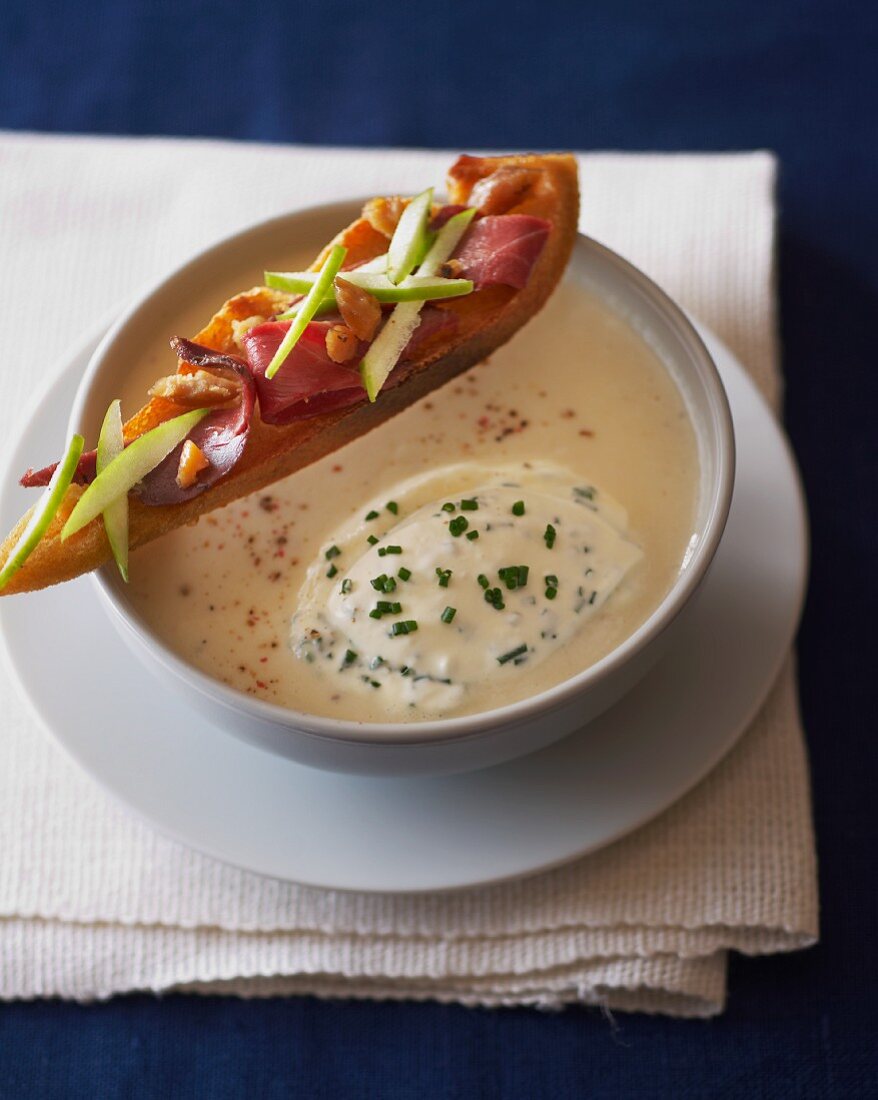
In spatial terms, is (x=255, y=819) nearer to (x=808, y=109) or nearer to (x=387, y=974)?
(x=387, y=974)

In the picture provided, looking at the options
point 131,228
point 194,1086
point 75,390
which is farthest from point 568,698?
point 131,228

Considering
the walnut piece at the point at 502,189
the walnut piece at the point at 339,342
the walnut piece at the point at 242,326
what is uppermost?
the walnut piece at the point at 502,189

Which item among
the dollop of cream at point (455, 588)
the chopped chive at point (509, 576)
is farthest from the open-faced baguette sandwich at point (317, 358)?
the chopped chive at point (509, 576)

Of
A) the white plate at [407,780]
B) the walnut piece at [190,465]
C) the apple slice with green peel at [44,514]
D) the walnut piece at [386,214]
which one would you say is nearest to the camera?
the apple slice with green peel at [44,514]

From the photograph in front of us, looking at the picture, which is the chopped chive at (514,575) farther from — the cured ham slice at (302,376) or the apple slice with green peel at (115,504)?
→ the apple slice with green peel at (115,504)

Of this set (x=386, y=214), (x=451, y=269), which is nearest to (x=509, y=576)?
(x=451, y=269)

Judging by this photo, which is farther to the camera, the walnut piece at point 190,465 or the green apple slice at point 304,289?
the green apple slice at point 304,289

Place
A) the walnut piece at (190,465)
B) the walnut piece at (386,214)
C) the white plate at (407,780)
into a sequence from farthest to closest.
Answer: the walnut piece at (386,214) < the white plate at (407,780) < the walnut piece at (190,465)

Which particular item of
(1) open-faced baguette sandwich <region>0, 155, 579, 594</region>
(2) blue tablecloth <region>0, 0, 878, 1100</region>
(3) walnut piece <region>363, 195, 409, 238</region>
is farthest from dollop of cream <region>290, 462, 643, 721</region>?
(2) blue tablecloth <region>0, 0, 878, 1100</region>
